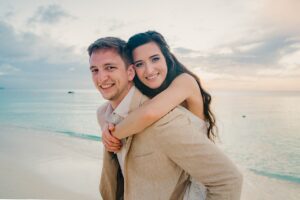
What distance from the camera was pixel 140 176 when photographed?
1234 mm

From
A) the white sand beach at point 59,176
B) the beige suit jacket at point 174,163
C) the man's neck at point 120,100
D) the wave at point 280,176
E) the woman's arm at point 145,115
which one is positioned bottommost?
the wave at point 280,176

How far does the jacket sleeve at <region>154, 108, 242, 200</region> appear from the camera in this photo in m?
1.10

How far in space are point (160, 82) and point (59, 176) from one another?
9.59 ft

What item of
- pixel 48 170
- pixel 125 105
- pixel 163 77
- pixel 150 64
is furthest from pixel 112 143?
pixel 48 170

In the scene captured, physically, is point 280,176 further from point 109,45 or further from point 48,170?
point 109,45

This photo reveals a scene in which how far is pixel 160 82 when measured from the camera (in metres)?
2.02

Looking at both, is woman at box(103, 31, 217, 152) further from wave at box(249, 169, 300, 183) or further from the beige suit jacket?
wave at box(249, 169, 300, 183)

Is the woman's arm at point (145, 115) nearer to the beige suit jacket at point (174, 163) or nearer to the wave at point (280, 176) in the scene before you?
the beige suit jacket at point (174, 163)

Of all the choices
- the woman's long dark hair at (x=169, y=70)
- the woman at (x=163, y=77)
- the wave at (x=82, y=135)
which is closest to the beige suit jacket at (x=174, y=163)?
the woman at (x=163, y=77)

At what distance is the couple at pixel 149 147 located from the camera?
1.11m

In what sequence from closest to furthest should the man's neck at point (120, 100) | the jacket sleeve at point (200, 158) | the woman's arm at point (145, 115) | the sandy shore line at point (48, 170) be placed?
the jacket sleeve at point (200, 158) → the woman's arm at point (145, 115) → the man's neck at point (120, 100) → the sandy shore line at point (48, 170)

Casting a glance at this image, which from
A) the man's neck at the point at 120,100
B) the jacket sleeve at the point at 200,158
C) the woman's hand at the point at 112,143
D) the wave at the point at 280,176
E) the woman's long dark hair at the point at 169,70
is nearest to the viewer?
the jacket sleeve at the point at 200,158

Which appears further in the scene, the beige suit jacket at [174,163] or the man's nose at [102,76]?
the man's nose at [102,76]

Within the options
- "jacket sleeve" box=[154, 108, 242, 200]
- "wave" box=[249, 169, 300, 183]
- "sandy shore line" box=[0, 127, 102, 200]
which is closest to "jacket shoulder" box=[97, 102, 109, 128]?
"jacket sleeve" box=[154, 108, 242, 200]
